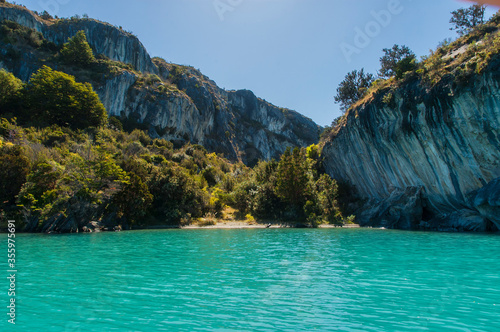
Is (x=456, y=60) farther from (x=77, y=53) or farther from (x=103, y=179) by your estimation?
(x=77, y=53)

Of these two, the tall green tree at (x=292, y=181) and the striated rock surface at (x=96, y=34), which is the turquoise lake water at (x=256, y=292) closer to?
the tall green tree at (x=292, y=181)

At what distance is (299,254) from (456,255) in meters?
6.91

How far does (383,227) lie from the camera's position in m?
32.5

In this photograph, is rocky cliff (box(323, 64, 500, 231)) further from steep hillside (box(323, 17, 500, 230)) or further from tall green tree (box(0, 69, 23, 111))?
tall green tree (box(0, 69, 23, 111))

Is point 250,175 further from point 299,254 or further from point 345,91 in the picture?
point 299,254

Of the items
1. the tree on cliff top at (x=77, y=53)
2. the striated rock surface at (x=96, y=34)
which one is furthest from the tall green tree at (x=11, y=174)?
the striated rock surface at (x=96, y=34)

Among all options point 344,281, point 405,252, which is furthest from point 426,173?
point 344,281

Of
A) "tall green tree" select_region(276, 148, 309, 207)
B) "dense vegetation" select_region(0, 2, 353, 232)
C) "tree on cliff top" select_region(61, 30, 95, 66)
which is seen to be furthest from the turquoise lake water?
"tree on cliff top" select_region(61, 30, 95, 66)

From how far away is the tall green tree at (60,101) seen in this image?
46406mm

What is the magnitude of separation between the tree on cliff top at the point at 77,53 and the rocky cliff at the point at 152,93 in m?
2.96

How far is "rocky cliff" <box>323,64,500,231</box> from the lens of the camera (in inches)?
947

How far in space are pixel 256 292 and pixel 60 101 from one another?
5192 centimetres

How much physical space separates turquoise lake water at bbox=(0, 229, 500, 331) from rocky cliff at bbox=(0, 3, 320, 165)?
6196 cm

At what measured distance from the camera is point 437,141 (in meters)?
27.3
